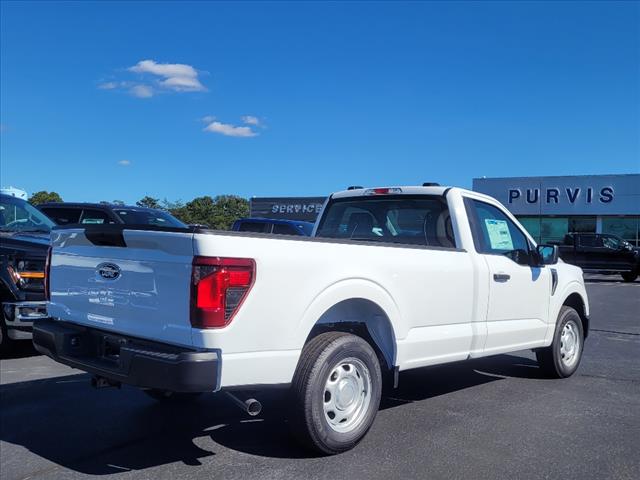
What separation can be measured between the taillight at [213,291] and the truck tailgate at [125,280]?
0.06 metres

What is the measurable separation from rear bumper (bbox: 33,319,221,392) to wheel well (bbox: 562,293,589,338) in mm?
4948

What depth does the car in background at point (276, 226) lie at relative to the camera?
47.1 feet

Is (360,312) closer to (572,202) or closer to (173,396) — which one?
(173,396)

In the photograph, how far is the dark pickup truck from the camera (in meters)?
23.3

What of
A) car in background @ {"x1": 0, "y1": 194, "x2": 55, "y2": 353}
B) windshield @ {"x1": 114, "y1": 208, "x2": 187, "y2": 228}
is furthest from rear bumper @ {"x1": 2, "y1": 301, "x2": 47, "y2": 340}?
windshield @ {"x1": 114, "y1": 208, "x2": 187, "y2": 228}

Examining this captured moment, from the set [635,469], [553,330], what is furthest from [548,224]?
[635,469]

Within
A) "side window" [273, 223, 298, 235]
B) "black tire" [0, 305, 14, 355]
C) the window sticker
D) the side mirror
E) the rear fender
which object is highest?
"side window" [273, 223, 298, 235]

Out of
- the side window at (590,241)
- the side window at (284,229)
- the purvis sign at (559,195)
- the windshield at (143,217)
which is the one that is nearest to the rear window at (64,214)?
the windshield at (143,217)

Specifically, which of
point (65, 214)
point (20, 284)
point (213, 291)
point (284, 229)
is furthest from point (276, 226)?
point (213, 291)

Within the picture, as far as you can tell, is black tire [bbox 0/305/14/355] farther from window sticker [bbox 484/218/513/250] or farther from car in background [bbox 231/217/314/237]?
car in background [bbox 231/217/314/237]

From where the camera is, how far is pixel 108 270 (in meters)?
4.02

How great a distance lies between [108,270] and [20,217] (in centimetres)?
534

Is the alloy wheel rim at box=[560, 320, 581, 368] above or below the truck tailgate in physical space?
below

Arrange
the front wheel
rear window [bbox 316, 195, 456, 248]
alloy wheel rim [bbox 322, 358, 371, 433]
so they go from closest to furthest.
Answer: alloy wheel rim [bbox 322, 358, 371, 433] → rear window [bbox 316, 195, 456, 248] → the front wheel
